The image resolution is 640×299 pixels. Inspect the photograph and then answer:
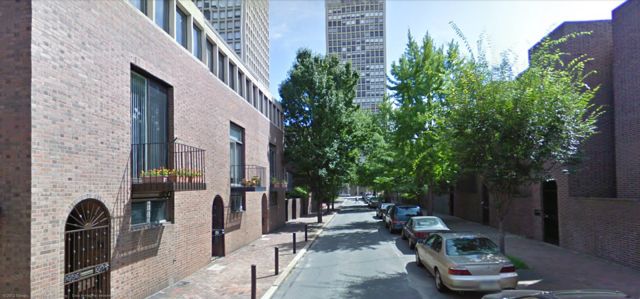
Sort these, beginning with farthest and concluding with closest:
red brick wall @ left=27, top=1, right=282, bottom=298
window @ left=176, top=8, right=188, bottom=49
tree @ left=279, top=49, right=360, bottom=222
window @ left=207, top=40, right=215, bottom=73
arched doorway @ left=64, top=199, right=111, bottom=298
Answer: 1. tree @ left=279, top=49, right=360, bottom=222
2. window @ left=207, top=40, right=215, bottom=73
3. window @ left=176, top=8, right=188, bottom=49
4. arched doorway @ left=64, top=199, right=111, bottom=298
5. red brick wall @ left=27, top=1, right=282, bottom=298

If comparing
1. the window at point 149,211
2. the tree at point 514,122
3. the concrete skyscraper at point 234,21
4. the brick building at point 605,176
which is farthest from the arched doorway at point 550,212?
the concrete skyscraper at point 234,21

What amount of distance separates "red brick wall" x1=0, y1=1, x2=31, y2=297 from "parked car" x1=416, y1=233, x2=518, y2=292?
749 centimetres

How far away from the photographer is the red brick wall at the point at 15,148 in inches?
237

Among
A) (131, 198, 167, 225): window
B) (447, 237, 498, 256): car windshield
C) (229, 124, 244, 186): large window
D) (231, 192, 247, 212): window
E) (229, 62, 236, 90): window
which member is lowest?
(447, 237, 498, 256): car windshield

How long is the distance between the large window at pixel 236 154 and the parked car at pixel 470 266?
10002 millimetres

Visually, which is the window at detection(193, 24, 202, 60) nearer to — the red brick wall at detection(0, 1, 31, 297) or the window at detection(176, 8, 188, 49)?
the window at detection(176, 8, 188, 49)

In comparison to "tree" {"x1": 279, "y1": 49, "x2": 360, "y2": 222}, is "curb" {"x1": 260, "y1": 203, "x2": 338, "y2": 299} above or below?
below

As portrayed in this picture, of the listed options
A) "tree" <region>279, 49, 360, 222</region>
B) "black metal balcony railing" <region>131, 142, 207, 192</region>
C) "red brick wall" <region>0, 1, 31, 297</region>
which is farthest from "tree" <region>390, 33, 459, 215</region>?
"red brick wall" <region>0, 1, 31, 297</region>

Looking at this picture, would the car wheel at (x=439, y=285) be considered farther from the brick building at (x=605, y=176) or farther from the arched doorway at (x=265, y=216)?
the arched doorway at (x=265, y=216)

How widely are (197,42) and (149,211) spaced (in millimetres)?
6296

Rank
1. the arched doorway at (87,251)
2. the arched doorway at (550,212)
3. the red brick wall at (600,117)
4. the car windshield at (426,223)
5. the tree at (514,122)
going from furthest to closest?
the car windshield at (426,223) < the arched doorway at (550,212) < the red brick wall at (600,117) < the tree at (514,122) < the arched doorway at (87,251)

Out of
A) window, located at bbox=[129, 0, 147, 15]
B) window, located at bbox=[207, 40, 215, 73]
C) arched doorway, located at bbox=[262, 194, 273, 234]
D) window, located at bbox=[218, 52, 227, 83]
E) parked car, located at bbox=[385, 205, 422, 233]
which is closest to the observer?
window, located at bbox=[129, 0, 147, 15]

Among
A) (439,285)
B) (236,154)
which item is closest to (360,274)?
(439,285)

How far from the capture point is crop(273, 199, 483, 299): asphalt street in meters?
9.55
